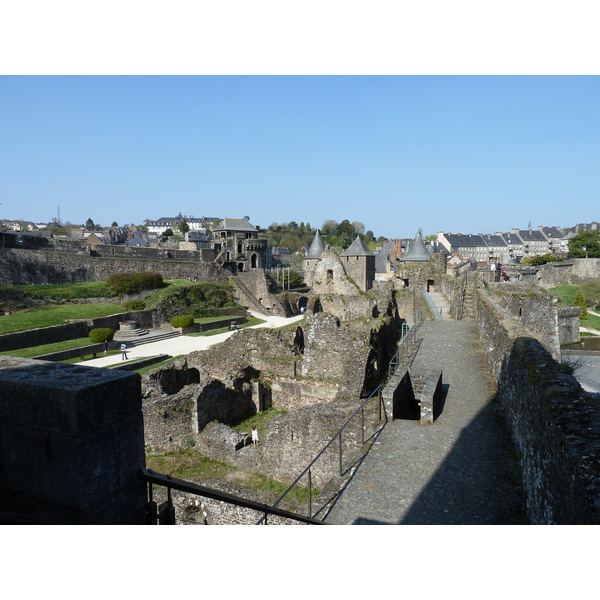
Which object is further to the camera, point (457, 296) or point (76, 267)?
point (76, 267)

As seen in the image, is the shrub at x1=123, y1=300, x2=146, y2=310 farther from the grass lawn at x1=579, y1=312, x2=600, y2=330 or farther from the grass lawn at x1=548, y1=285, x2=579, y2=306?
the grass lawn at x1=548, y1=285, x2=579, y2=306

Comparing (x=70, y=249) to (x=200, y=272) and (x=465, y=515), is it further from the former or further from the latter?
(x=465, y=515)

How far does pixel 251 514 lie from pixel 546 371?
18.8 ft

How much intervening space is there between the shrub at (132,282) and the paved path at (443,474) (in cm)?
3319

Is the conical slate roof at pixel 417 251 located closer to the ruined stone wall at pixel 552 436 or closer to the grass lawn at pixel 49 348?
the grass lawn at pixel 49 348

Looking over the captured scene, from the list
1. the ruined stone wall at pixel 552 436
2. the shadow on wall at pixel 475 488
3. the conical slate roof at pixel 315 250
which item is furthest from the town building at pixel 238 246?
the ruined stone wall at pixel 552 436

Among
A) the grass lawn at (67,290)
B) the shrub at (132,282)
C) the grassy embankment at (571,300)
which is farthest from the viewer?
the grassy embankment at (571,300)

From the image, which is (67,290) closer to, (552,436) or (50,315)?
(50,315)

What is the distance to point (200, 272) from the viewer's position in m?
48.6

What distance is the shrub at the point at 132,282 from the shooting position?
37.1 m

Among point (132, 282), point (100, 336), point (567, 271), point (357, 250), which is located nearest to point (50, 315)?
point (100, 336)

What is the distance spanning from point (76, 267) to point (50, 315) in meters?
15.2

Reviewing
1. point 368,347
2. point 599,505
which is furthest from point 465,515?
point 368,347

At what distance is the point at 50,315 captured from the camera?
2806 centimetres
